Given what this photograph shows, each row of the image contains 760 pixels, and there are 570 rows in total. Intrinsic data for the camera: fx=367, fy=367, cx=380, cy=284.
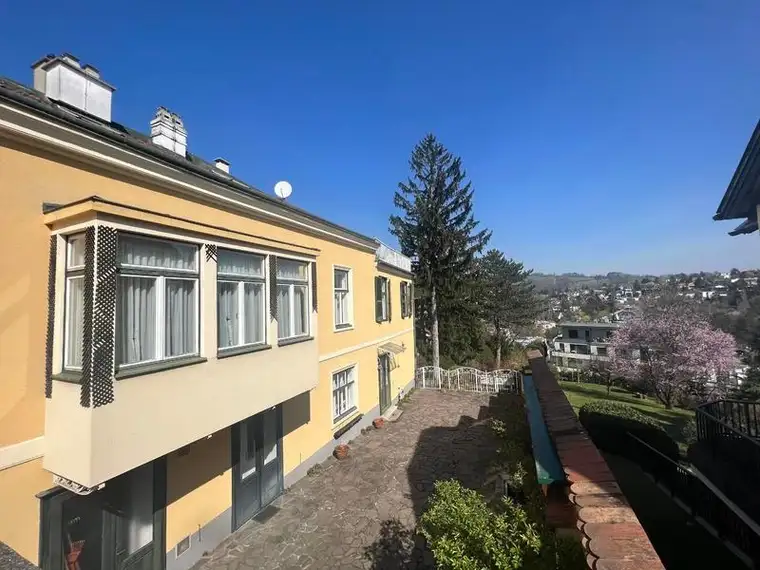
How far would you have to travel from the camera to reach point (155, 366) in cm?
475

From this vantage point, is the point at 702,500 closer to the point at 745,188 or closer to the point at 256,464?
the point at 745,188

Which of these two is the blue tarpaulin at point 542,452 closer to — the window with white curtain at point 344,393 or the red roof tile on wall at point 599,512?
the red roof tile on wall at point 599,512

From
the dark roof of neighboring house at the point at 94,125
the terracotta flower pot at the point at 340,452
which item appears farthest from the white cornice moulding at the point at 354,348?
the dark roof of neighboring house at the point at 94,125

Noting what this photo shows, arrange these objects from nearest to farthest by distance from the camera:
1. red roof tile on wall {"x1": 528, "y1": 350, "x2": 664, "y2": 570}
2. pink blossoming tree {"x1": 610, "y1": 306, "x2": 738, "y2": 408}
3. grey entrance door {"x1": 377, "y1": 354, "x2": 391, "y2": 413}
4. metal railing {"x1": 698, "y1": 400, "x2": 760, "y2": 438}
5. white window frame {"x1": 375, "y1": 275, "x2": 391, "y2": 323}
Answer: red roof tile on wall {"x1": 528, "y1": 350, "x2": 664, "y2": 570} → metal railing {"x1": 698, "y1": 400, "x2": 760, "y2": 438} → grey entrance door {"x1": 377, "y1": 354, "x2": 391, "y2": 413} → white window frame {"x1": 375, "y1": 275, "x2": 391, "y2": 323} → pink blossoming tree {"x1": 610, "y1": 306, "x2": 738, "y2": 408}

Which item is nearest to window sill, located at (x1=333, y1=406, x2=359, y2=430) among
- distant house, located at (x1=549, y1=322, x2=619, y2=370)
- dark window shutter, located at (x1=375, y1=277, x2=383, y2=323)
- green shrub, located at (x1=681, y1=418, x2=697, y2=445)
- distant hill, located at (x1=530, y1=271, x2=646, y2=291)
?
dark window shutter, located at (x1=375, y1=277, x2=383, y2=323)

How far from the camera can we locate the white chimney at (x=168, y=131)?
850cm

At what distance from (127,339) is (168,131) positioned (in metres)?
6.23

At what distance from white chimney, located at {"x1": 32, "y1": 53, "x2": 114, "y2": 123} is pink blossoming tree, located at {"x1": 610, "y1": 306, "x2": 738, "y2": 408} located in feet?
113

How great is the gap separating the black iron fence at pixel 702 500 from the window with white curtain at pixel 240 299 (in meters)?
7.99

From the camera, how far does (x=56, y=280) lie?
178 inches

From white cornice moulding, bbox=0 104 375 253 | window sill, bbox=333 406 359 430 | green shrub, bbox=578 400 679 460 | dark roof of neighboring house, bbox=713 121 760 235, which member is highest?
white cornice moulding, bbox=0 104 375 253

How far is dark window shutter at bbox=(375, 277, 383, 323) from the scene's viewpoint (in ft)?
47.5

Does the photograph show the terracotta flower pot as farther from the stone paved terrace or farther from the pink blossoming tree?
the pink blossoming tree

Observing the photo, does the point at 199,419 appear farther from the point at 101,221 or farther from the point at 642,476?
the point at 642,476
